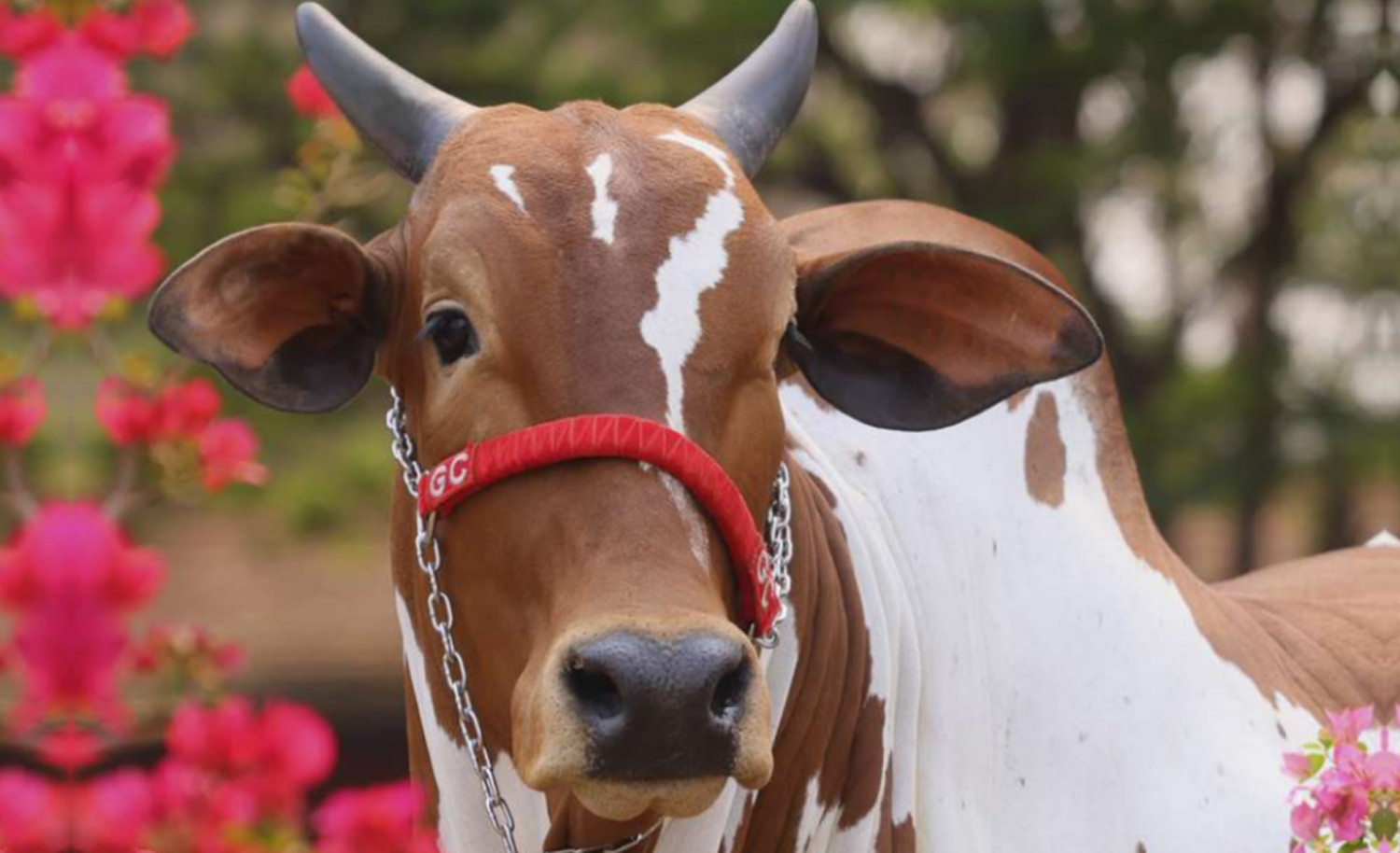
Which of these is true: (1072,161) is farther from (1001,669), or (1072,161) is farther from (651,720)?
(651,720)

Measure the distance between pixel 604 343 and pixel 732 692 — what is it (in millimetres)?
498

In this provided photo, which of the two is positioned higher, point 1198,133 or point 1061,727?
point 1061,727

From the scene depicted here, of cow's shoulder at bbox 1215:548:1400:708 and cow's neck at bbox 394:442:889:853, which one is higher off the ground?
cow's neck at bbox 394:442:889:853

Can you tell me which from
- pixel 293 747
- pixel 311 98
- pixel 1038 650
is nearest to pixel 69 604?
pixel 293 747

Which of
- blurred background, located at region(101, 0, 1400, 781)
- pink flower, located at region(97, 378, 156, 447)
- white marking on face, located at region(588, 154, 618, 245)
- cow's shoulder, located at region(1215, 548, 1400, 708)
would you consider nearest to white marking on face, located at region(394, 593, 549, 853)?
pink flower, located at region(97, 378, 156, 447)

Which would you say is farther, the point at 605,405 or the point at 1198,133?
the point at 1198,133

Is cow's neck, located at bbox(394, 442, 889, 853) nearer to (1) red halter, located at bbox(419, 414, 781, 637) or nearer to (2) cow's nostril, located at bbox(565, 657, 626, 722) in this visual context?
(1) red halter, located at bbox(419, 414, 781, 637)

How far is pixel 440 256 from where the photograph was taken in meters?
2.99

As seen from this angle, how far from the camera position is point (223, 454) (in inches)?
137

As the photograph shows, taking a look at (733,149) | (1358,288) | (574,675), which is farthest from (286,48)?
(574,675)

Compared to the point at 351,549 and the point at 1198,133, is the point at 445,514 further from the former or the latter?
the point at 1198,133

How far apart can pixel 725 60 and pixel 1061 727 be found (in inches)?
279

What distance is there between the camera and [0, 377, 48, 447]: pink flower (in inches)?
125

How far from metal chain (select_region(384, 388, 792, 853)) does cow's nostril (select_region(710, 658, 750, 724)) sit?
0.30 metres
